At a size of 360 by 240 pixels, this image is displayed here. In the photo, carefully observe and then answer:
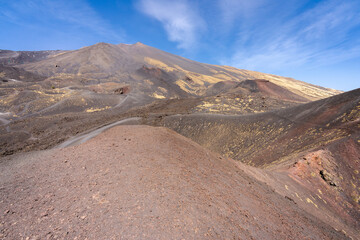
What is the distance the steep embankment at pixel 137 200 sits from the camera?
10.6ft

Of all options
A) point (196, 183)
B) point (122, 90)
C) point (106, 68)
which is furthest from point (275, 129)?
point (106, 68)

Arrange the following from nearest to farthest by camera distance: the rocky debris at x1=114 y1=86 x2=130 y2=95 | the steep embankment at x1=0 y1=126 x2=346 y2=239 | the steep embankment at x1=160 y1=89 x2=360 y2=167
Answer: the steep embankment at x1=0 y1=126 x2=346 y2=239, the steep embankment at x1=160 y1=89 x2=360 y2=167, the rocky debris at x1=114 y1=86 x2=130 y2=95

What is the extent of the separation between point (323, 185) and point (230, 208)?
31.2 ft

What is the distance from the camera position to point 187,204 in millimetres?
4152

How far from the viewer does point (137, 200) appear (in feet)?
13.0

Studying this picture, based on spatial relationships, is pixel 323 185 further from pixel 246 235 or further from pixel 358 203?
pixel 246 235

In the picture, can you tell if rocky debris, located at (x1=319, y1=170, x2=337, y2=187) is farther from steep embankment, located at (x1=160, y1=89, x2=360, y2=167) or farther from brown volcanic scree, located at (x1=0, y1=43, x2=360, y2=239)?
steep embankment, located at (x1=160, y1=89, x2=360, y2=167)

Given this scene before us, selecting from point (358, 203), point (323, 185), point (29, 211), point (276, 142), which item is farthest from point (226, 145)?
point (29, 211)

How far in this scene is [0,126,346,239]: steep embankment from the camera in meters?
3.24

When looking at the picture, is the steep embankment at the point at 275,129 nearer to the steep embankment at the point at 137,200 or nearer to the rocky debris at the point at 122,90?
the steep embankment at the point at 137,200

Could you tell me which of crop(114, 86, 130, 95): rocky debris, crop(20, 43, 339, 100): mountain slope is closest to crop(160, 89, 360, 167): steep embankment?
crop(114, 86, 130, 95): rocky debris

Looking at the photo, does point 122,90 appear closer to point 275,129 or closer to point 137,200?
point 275,129

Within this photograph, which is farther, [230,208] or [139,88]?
[139,88]

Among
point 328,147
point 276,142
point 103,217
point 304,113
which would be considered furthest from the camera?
point 304,113
